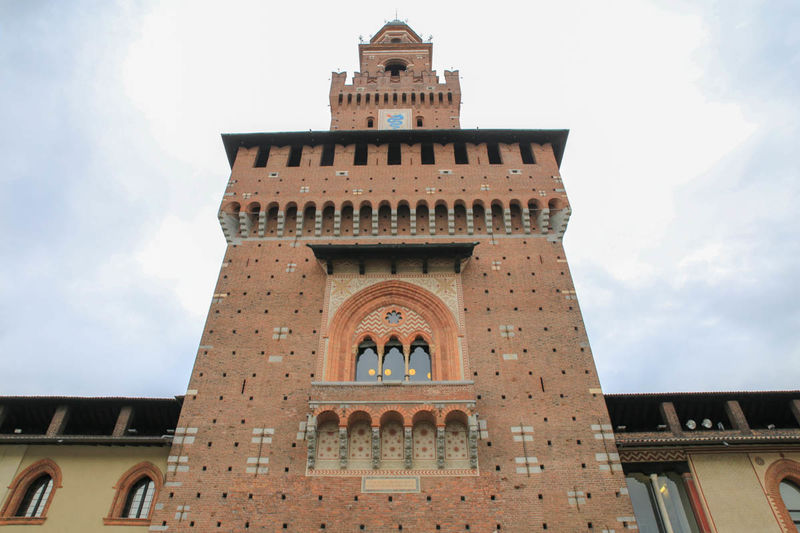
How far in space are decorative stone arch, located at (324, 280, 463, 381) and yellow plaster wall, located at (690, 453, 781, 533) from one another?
6.45m

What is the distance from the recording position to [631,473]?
547 inches

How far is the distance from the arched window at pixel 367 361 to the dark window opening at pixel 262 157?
8.93 meters

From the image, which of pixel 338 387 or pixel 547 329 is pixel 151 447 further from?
pixel 547 329

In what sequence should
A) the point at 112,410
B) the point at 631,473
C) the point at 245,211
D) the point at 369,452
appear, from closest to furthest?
the point at 369,452, the point at 631,473, the point at 112,410, the point at 245,211

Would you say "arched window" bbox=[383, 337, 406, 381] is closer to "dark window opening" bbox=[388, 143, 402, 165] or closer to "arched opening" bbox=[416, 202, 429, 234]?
"arched opening" bbox=[416, 202, 429, 234]

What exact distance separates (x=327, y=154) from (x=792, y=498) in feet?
58.5

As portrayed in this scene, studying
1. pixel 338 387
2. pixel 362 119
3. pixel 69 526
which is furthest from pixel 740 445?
pixel 362 119

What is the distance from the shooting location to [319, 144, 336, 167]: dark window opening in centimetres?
2053

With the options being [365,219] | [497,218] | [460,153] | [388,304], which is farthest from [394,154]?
[388,304]

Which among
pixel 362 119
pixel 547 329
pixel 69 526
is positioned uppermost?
pixel 362 119

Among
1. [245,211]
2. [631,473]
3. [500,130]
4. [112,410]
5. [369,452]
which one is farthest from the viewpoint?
[500,130]

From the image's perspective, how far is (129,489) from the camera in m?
14.0

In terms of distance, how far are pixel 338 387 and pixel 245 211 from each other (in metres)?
7.95

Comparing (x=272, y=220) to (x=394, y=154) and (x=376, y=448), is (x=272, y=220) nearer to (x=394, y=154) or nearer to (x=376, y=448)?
(x=394, y=154)
